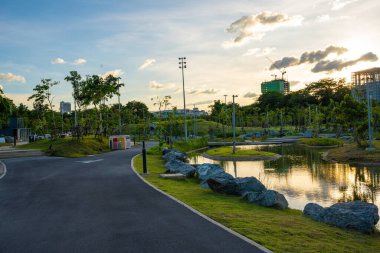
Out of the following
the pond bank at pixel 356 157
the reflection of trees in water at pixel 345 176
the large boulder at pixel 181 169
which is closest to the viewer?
the reflection of trees in water at pixel 345 176

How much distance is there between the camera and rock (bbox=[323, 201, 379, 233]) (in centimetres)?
1256

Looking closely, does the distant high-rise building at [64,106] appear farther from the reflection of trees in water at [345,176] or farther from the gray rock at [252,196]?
the gray rock at [252,196]

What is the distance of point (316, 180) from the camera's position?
2645cm

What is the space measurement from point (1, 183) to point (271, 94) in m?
137

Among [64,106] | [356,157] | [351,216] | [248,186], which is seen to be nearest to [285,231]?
[351,216]

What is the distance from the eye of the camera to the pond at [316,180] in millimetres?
20328

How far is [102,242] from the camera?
364 inches

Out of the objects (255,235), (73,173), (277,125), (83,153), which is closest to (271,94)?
(277,125)

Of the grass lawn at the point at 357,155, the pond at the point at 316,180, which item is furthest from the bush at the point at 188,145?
the grass lawn at the point at 357,155

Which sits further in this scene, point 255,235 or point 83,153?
point 83,153

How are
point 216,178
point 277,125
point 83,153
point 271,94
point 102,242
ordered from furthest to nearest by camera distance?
1. point 271,94
2. point 277,125
3. point 83,153
4. point 216,178
5. point 102,242

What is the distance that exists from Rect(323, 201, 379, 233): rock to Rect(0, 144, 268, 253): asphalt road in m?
5.15

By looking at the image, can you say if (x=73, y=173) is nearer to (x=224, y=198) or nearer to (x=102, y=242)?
(x=224, y=198)

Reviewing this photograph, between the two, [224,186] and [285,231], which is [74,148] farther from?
[285,231]
